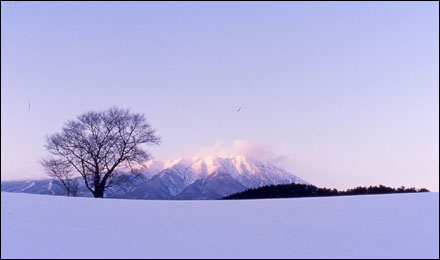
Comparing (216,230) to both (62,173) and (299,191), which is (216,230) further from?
(62,173)

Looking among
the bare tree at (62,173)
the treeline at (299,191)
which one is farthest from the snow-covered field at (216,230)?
the bare tree at (62,173)

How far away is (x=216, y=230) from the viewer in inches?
223

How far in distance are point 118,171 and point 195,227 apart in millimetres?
23845

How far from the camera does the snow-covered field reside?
4.59m

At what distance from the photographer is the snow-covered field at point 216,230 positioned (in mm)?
4586

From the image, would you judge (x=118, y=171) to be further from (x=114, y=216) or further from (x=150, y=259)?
(x=150, y=259)

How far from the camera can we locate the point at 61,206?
7.08m

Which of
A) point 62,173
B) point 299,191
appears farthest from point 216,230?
point 62,173

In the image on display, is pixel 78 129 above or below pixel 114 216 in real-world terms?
above

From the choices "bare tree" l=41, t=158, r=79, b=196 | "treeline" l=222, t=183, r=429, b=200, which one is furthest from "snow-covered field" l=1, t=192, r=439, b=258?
"bare tree" l=41, t=158, r=79, b=196

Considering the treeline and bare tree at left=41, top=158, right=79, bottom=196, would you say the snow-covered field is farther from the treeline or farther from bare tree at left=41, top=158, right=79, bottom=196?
bare tree at left=41, top=158, right=79, bottom=196

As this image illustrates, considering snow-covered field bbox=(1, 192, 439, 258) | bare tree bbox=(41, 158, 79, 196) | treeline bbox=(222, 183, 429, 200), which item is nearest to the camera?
snow-covered field bbox=(1, 192, 439, 258)

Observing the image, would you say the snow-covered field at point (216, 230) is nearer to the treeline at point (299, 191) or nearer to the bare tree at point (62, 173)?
the treeline at point (299, 191)

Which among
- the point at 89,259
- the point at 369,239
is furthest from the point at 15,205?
the point at 369,239
